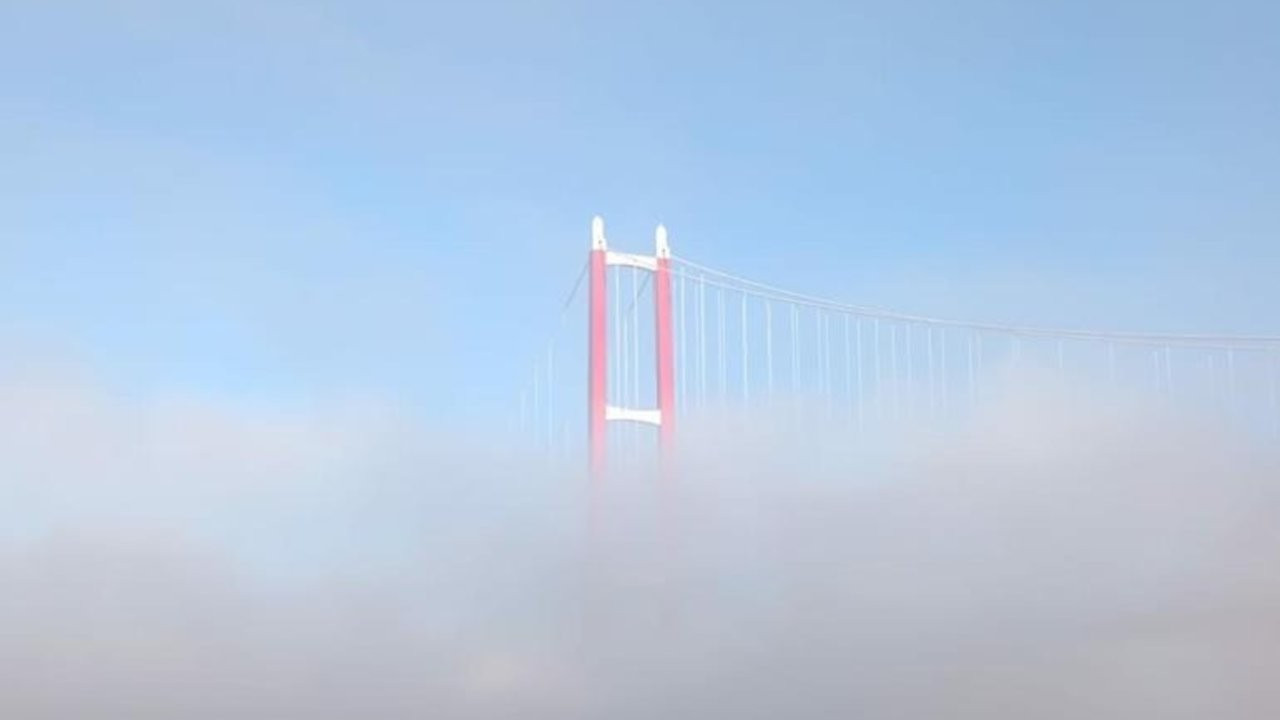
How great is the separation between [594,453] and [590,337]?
3.30 ft

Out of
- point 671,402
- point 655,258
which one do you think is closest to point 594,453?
point 671,402

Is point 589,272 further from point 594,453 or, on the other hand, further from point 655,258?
point 594,453

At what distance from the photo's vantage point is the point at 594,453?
30.5ft

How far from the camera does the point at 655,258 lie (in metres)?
10.4

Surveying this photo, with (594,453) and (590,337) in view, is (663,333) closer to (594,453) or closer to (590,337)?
(590,337)

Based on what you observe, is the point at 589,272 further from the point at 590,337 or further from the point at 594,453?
the point at 594,453

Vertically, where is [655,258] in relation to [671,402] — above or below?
above

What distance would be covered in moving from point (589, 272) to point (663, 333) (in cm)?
67

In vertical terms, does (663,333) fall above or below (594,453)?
above

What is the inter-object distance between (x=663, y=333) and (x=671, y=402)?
55 centimetres

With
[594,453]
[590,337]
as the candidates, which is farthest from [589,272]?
[594,453]

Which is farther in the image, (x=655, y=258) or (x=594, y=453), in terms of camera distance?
(x=655, y=258)

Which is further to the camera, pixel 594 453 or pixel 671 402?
pixel 671 402

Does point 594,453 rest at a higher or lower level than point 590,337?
lower
